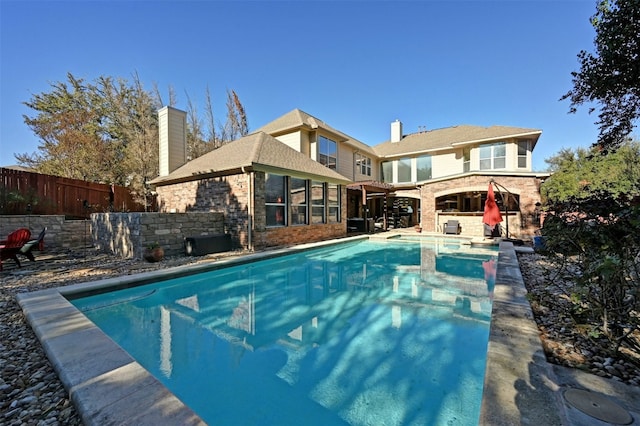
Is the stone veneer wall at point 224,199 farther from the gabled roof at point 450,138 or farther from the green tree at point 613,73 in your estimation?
the gabled roof at point 450,138

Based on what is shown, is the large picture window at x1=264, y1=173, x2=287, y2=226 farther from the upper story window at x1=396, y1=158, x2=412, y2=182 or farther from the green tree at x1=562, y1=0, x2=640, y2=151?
the upper story window at x1=396, y1=158, x2=412, y2=182

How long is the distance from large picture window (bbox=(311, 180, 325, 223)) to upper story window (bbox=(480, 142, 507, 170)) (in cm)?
1218

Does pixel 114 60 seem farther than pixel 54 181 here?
Yes

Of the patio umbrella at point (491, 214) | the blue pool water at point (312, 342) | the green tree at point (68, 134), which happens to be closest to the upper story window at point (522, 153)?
the patio umbrella at point (491, 214)

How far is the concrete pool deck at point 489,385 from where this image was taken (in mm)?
1892

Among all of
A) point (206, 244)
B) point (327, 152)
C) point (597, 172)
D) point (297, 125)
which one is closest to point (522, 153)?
point (597, 172)

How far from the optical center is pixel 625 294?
2.72m

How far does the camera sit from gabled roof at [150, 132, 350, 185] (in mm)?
10508

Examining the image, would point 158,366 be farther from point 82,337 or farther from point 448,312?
point 448,312

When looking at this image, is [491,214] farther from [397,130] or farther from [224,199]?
[397,130]

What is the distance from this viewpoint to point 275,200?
11375 millimetres

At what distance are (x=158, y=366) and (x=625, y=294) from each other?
5.12 m

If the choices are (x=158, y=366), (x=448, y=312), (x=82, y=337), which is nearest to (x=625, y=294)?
(x=448, y=312)

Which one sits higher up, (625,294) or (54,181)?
(54,181)
